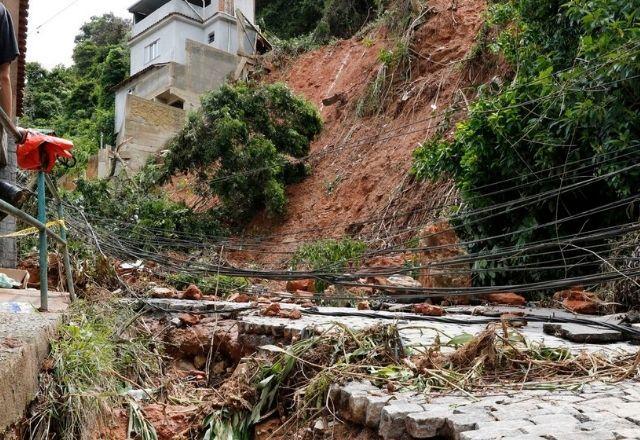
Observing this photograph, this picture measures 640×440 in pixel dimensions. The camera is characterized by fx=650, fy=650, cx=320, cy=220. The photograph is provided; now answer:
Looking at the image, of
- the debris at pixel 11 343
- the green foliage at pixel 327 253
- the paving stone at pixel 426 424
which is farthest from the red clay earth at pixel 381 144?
the debris at pixel 11 343

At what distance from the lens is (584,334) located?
4.79 meters

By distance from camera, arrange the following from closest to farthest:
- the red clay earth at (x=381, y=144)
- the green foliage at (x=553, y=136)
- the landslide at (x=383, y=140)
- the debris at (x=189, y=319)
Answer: the debris at (x=189, y=319) → the green foliage at (x=553, y=136) → the landslide at (x=383, y=140) → the red clay earth at (x=381, y=144)

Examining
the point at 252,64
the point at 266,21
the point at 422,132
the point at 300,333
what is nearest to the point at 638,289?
the point at 300,333

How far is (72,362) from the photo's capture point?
367cm

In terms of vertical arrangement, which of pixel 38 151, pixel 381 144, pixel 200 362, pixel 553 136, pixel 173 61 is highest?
pixel 173 61

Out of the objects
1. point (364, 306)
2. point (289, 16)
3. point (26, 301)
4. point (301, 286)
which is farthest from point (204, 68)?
point (26, 301)

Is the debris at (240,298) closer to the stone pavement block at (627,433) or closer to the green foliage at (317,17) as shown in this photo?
the stone pavement block at (627,433)

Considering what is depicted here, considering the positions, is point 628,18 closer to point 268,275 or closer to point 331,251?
point 268,275

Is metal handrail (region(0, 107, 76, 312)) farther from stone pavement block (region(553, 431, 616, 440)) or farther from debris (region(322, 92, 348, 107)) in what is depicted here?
debris (region(322, 92, 348, 107))

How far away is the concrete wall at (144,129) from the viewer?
22125 mm

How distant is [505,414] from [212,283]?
719cm

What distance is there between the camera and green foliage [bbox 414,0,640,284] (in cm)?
703

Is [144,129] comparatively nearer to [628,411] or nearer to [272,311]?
[272,311]

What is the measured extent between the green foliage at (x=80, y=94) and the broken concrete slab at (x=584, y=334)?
77.7 ft
